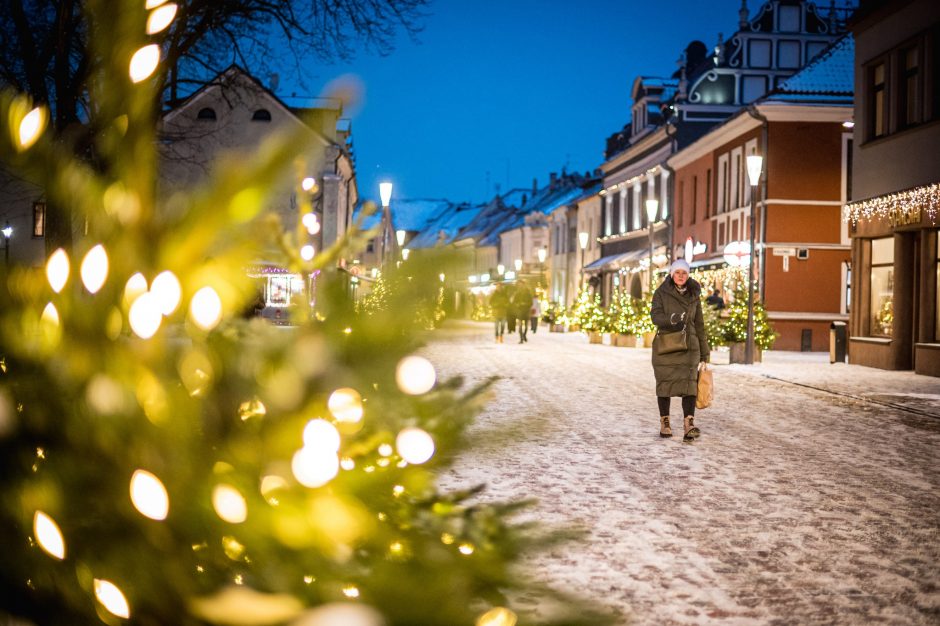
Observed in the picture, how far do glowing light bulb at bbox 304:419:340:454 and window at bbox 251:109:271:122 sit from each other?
159 feet

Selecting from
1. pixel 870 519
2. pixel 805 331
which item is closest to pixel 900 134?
pixel 805 331

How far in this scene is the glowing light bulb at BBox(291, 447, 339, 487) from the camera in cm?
182

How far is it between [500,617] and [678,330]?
9.35m

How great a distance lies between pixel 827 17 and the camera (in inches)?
1615

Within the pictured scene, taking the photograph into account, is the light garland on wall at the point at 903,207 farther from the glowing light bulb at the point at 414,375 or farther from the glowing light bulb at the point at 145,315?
the glowing light bulb at the point at 145,315

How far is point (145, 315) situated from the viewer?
1827mm

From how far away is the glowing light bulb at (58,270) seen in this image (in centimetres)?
193

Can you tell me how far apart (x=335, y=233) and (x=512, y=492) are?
44.1 meters

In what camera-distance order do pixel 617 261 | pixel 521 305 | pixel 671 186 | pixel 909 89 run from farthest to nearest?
pixel 617 261 < pixel 671 186 < pixel 521 305 < pixel 909 89

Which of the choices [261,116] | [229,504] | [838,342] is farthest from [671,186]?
[229,504]

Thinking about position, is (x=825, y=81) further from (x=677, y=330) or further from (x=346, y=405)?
(x=346, y=405)

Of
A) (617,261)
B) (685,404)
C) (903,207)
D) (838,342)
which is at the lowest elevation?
(685,404)

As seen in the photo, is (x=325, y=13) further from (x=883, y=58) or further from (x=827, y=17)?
(x=827, y=17)

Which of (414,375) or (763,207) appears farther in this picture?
(763,207)
